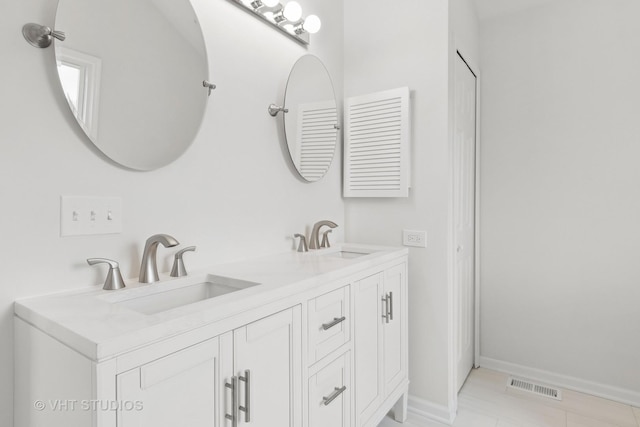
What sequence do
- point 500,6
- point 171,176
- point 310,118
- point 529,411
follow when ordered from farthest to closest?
point 500,6 < point 529,411 < point 310,118 < point 171,176

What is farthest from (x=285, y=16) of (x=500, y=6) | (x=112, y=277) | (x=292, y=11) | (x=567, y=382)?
(x=567, y=382)

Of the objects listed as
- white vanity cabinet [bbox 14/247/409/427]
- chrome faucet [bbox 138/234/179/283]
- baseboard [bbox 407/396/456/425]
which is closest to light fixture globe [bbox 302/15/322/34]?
white vanity cabinet [bbox 14/247/409/427]

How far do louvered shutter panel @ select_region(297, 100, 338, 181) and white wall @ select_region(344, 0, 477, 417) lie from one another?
0.36 meters

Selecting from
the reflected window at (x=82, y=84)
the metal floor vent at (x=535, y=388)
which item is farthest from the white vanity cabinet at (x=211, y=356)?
the metal floor vent at (x=535, y=388)

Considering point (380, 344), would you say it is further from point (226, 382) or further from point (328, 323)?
point (226, 382)

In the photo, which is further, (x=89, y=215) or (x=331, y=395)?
(x=331, y=395)

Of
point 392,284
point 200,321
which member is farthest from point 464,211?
point 200,321

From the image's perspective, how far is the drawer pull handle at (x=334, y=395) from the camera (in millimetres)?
1282

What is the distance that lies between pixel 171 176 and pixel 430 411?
183 centimetres

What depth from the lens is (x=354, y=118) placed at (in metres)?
2.15

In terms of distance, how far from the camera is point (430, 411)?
1.95 m

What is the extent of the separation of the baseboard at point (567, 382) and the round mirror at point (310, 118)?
1.92 meters

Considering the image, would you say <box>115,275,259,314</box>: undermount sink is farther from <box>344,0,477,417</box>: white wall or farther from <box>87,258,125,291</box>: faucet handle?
<box>344,0,477,417</box>: white wall

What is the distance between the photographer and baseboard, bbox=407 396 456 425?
75.1 inches
